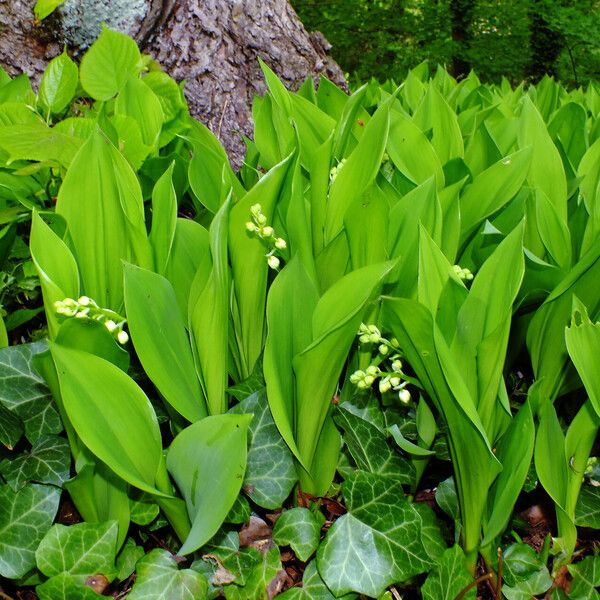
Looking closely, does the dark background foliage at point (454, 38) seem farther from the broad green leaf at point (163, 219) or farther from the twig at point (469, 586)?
the twig at point (469, 586)

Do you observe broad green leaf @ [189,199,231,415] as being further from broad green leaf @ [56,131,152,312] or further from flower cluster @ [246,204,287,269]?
broad green leaf @ [56,131,152,312]

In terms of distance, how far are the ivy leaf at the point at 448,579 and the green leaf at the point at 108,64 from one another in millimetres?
1254

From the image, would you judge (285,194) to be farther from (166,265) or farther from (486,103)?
(486,103)

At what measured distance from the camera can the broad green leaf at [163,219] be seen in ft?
3.48

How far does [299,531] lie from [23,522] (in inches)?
17.9

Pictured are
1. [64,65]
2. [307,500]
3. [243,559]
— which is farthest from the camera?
[64,65]

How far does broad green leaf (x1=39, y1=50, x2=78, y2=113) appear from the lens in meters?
1.50

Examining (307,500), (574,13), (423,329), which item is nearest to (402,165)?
(423,329)

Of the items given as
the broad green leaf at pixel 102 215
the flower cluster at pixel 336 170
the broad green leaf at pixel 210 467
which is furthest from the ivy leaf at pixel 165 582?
the flower cluster at pixel 336 170

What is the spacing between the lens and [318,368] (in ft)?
3.16

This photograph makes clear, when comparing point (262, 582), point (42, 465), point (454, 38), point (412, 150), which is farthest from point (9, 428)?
point (454, 38)

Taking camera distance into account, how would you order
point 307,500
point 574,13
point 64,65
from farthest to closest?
point 574,13, point 64,65, point 307,500

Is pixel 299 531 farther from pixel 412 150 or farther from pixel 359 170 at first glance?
pixel 412 150

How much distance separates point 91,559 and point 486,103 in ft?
5.89
